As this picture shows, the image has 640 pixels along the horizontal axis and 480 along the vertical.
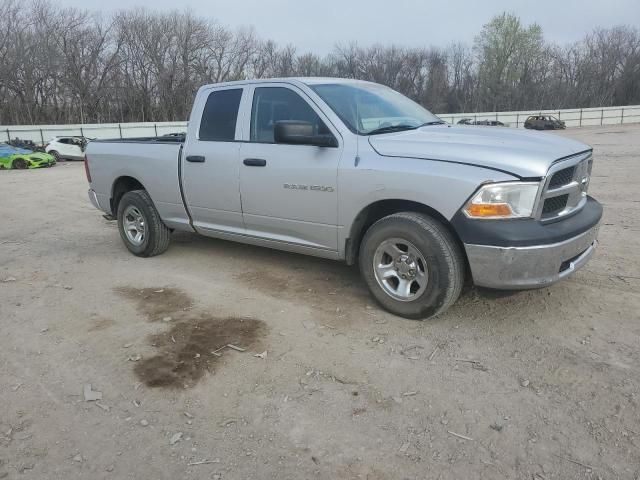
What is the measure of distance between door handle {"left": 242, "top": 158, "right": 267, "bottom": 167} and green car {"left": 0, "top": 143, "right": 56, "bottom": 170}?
2259cm

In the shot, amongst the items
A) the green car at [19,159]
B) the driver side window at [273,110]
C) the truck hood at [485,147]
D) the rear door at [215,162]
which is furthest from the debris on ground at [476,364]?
the green car at [19,159]

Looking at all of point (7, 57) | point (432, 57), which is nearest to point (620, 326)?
point (7, 57)

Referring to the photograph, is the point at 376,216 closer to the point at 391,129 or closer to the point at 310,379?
the point at 391,129

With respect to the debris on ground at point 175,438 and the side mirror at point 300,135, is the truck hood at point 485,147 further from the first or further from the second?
the debris on ground at point 175,438

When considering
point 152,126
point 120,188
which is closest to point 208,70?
point 152,126

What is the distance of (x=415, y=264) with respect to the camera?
402 centimetres

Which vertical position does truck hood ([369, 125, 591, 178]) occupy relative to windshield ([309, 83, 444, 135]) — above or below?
below

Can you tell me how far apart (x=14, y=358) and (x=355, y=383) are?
252cm

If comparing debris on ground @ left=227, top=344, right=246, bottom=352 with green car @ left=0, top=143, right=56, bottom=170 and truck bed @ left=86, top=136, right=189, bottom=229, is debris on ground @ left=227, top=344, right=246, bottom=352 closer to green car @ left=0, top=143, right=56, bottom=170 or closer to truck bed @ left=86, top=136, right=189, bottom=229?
truck bed @ left=86, top=136, right=189, bottom=229

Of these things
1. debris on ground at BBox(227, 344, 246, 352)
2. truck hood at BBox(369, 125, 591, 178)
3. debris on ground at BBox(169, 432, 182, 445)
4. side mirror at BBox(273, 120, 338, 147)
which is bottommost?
debris on ground at BBox(169, 432, 182, 445)

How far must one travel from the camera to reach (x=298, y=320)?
4.28 m

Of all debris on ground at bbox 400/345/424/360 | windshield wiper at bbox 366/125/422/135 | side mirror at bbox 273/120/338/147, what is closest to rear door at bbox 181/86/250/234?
side mirror at bbox 273/120/338/147

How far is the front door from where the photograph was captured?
173 inches

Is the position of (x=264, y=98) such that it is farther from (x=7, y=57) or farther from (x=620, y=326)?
(x=7, y=57)
